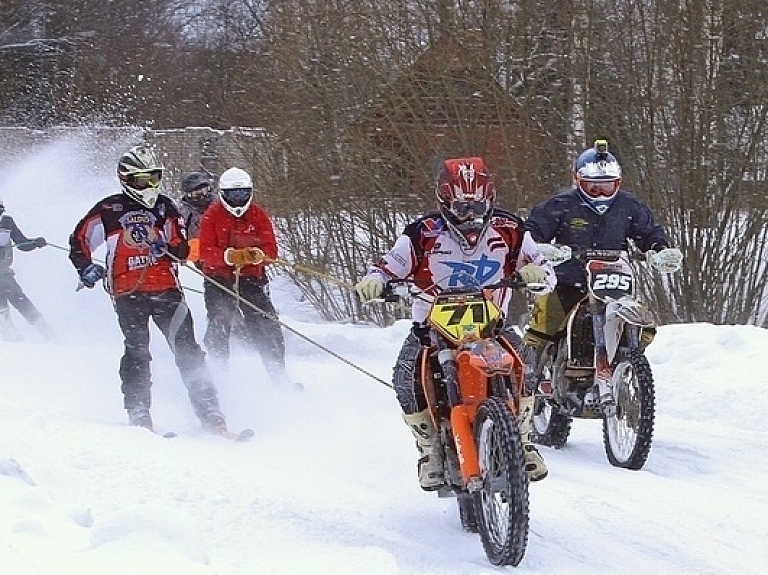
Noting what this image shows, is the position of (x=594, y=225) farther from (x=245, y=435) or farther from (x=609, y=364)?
(x=245, y=435)

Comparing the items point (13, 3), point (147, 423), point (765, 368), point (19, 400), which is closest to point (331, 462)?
point (147, 423)

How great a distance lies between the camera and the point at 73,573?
4.27 m

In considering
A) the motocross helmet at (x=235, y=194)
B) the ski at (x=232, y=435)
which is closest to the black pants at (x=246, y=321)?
the motocross helmet at (x=235, y=194)

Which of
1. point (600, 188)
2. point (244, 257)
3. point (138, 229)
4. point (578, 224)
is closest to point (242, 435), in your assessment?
point (138, 229)

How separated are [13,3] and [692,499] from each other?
143 ft

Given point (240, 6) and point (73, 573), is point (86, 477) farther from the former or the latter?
point (240, 6)

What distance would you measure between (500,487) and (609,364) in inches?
105

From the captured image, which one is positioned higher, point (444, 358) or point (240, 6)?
point (240, 6)

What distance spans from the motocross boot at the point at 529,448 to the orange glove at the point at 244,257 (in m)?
4.43

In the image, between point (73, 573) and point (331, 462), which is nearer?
point (73, 573)

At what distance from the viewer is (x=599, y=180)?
7984 millimetres

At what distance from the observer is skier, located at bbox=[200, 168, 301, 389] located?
10.0 metres

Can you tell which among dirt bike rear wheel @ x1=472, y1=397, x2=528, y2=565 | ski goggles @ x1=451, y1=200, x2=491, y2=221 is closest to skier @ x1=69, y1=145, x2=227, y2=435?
ski goggles @ x1=451, y1=200, x2=491, y2=221

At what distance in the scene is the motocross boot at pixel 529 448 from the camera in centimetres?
546
